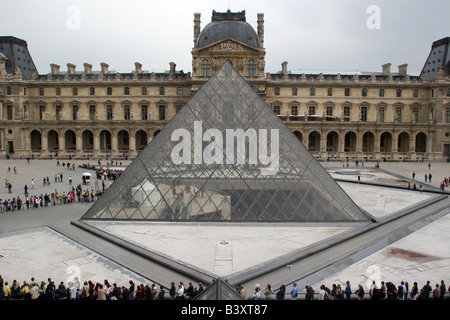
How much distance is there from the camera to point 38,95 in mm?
49250

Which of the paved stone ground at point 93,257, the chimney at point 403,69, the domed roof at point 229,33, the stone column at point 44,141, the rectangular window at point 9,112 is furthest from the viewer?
the chimney at point 403,69

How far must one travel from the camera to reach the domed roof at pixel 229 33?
46781 mm

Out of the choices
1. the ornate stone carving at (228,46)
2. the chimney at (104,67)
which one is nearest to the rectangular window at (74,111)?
the chimney at (104,67)

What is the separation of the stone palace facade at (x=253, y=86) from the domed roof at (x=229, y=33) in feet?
0.43

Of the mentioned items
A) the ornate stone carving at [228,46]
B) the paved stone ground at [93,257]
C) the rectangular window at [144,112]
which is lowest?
the paved stone ground at [93,257]

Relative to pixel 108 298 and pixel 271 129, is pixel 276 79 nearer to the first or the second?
pixel 271 129

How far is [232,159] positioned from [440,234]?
8.89 meters

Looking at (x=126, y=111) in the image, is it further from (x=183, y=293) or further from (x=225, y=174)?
(x=183, y=293)

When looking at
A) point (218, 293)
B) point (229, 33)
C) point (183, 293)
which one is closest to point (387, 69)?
point (229, 33)

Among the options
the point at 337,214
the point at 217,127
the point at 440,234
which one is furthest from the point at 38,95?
the point at 440,234

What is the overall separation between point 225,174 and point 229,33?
118 feet

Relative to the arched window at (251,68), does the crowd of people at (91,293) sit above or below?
below

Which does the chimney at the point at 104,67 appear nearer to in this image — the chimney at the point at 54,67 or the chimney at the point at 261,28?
the chimney at the point at 54,67

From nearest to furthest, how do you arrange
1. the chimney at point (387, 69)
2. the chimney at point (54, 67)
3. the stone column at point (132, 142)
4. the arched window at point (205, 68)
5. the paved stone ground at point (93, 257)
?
the paved stone ground at point (93, 257) < the arched window at point (205, 68) < the stone column at point (132, 142) < the chimney at point (387, 69) < the chimney at point (54, 67)
